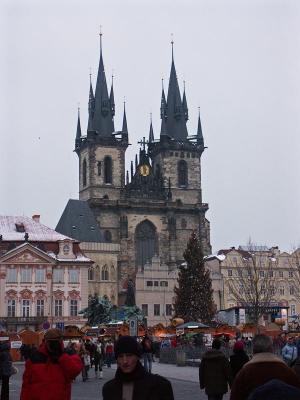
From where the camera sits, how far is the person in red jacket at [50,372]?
21.5 feet

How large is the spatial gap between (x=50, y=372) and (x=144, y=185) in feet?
279

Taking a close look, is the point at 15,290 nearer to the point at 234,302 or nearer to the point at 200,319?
the point at 200,319

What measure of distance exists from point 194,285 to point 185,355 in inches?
798

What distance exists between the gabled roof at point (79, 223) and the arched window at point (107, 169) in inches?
269

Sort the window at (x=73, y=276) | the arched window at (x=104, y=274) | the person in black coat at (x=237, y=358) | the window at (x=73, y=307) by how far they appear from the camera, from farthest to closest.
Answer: the arched window at (x=104, y=274), the window at (x=73, y=276), the window at (x=73, y=307), the person in black coat at (x=237, y=358)

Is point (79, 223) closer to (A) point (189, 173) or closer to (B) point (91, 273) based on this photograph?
(B) point (91, 273)

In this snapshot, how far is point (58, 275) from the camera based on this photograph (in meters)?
63.5

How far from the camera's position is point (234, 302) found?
282ft

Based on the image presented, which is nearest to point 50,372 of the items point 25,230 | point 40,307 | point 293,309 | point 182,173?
point 40,307

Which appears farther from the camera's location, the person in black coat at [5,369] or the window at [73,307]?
the window at [73,307]

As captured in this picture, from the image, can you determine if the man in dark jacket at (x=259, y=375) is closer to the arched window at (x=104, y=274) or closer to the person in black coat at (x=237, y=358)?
the person in black coat at (x=237, y=358)

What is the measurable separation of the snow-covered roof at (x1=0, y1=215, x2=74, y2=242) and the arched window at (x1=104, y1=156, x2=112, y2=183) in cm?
2436

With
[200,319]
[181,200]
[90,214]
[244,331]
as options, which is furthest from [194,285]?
[181,200]

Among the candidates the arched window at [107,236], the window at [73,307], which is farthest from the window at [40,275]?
the arched window at [107,236]
